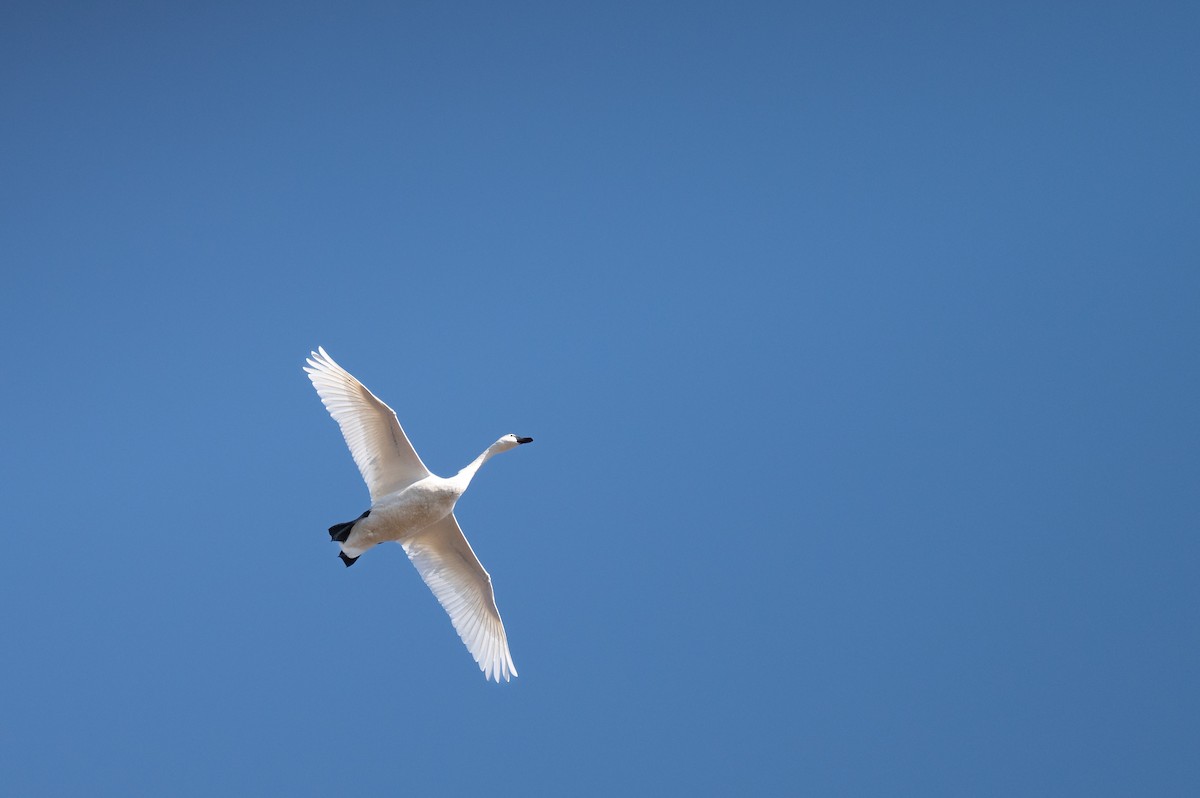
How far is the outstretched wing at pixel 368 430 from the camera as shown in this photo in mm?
15344

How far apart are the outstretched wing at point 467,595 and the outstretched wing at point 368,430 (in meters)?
0.98

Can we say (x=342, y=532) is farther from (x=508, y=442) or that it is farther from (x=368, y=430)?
(x=508, y=442)

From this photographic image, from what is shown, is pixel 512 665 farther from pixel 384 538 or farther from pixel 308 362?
pixel 308 362

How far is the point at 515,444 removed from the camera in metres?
16.7

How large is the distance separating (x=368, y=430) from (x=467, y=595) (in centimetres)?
241

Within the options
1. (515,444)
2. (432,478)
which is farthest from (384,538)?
(515,444)

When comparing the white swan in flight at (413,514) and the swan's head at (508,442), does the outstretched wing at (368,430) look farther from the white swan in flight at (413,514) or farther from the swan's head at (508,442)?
the swan's head at (508,442)

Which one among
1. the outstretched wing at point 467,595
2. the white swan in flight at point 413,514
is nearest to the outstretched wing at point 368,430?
the white swan in flight at point 413,514

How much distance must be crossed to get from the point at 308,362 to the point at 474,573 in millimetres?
3228

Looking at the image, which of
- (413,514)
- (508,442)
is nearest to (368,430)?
(413,514)

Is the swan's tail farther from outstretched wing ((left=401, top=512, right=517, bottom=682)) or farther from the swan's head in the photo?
the swan's head

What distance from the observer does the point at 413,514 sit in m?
15.4

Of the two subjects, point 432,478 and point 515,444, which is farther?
point 515,444

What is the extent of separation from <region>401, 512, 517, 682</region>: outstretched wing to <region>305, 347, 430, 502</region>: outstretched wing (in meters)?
0.98
